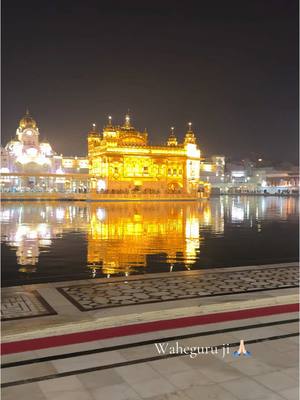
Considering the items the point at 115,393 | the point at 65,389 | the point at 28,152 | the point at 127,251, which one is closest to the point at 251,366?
the point at 115,393

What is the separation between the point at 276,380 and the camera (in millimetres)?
4527

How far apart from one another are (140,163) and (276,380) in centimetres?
7222

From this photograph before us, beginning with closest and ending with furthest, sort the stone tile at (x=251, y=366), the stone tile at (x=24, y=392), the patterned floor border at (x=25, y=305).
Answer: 1. the stone tile at (x=24, y=392)
2. the stone tile at (x=251, y=366)
3. the patterned floor border at (x=25, y=305)

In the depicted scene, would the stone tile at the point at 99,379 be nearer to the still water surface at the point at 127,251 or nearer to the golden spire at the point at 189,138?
the still water surface at the point at 127,251

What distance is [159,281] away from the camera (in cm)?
902

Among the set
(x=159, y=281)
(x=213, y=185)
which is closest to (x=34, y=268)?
(x=159, y=281)

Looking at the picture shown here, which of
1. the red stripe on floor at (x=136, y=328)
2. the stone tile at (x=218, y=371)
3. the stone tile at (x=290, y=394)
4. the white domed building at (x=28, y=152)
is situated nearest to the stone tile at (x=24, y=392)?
the red stripe on floor at (x=136, y=328)

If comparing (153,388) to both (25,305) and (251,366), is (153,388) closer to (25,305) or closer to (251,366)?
(251,366)

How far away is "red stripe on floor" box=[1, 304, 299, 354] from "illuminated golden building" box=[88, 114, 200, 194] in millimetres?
64836

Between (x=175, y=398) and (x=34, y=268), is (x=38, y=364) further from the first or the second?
(x=34, y=268)

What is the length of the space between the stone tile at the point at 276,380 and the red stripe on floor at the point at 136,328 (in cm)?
178

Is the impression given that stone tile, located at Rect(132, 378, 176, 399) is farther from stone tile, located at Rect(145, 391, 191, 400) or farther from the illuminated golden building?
the illuminated golden building

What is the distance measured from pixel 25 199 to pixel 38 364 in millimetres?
60673

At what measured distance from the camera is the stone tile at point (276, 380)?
4379mm
